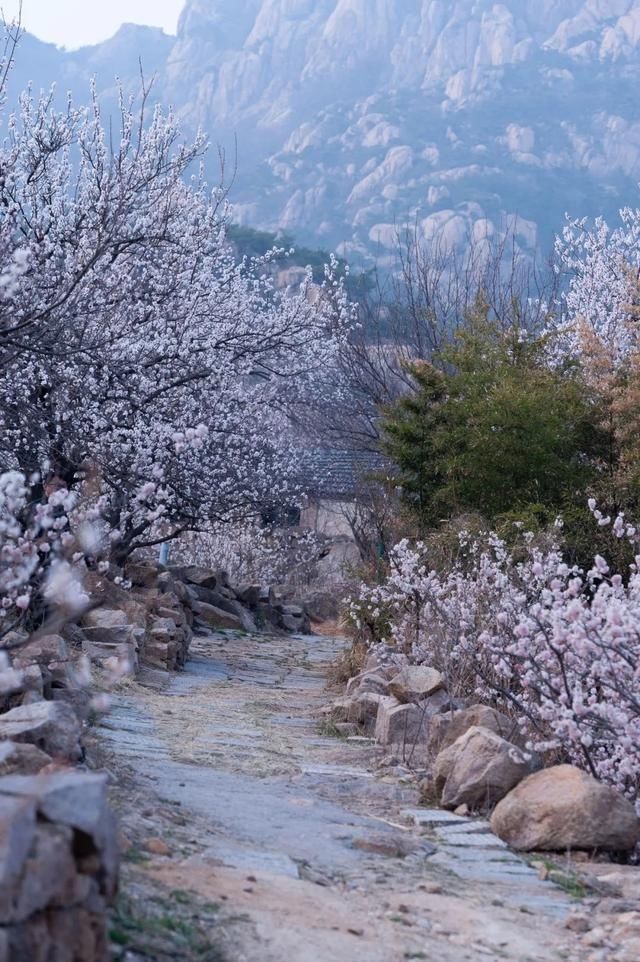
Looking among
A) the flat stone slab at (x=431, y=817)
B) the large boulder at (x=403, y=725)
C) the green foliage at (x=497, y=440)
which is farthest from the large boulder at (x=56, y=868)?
the green foliage at (x=497, y=440)

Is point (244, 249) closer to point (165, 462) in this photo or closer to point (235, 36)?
point (165, 462)

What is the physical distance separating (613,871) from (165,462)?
972cm

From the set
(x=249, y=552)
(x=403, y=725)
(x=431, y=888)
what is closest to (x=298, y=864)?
(x=431, y=888)

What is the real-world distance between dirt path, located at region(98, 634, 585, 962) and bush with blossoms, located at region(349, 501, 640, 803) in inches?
33.1

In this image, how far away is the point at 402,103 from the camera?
366 ft

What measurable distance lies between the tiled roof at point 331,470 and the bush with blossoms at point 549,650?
12.5 m

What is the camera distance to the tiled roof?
23.2 metres

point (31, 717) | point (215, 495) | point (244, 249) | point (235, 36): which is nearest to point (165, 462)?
point (215, 495)

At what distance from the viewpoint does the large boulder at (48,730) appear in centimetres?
558

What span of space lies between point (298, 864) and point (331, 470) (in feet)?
67.0

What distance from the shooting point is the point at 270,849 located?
510 centimetres

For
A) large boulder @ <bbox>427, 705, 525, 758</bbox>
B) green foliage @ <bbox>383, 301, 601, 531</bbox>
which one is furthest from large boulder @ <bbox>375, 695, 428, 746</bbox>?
green foliage @ <bbox>383, 301, 601, 531</bbox>

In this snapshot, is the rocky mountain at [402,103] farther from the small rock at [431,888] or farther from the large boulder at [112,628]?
the small rock at [431,888]

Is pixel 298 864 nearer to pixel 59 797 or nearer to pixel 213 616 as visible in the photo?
pixel 59 797
